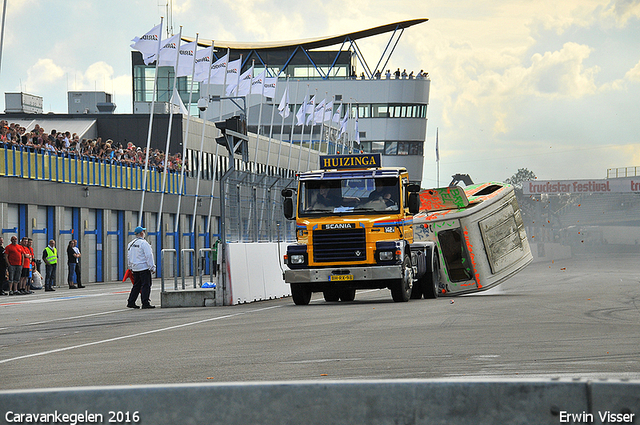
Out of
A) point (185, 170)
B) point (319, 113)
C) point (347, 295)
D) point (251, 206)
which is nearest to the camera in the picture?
point (347, 295)

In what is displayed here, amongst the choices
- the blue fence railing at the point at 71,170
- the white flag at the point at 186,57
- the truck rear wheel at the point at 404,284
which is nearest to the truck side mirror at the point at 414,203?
the truck rear wheel at the point at 404,284

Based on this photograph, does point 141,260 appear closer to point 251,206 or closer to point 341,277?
point 251,206

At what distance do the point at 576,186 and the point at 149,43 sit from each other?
85675mm

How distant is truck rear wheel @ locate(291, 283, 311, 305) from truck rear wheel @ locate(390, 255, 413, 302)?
72.3 inches

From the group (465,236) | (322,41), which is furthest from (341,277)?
(322,41)

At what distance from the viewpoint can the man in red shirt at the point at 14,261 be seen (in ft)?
95.7

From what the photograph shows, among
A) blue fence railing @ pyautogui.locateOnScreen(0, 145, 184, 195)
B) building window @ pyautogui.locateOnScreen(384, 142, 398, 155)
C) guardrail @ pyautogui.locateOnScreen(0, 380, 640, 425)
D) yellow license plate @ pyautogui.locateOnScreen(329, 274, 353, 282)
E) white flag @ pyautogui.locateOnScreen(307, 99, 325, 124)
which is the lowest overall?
yellow license plate @ pyautogui.locateOnScreen(329, 274, 353, 282)

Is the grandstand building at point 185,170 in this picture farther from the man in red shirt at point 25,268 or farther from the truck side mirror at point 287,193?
the man in red shirt at point 25,268

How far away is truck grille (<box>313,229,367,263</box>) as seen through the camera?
1970 centimetres

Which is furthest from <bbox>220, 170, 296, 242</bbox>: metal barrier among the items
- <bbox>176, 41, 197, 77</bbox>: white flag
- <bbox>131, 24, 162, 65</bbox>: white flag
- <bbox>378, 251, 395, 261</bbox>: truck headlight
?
<bbox>176, 41, 197, 77</bbox>: white flag

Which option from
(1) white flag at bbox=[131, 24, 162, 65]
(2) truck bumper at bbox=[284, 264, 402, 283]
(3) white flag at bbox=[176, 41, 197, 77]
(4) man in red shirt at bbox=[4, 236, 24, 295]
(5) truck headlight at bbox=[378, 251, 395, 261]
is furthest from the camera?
(3) white flag at bbox=[176, 41, 197, 77]

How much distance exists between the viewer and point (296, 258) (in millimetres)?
19984

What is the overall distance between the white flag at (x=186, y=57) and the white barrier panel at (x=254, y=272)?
43.9 feet

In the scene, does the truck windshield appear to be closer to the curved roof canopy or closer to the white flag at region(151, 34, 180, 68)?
the white flag at region(151, 34, 180, 68)
